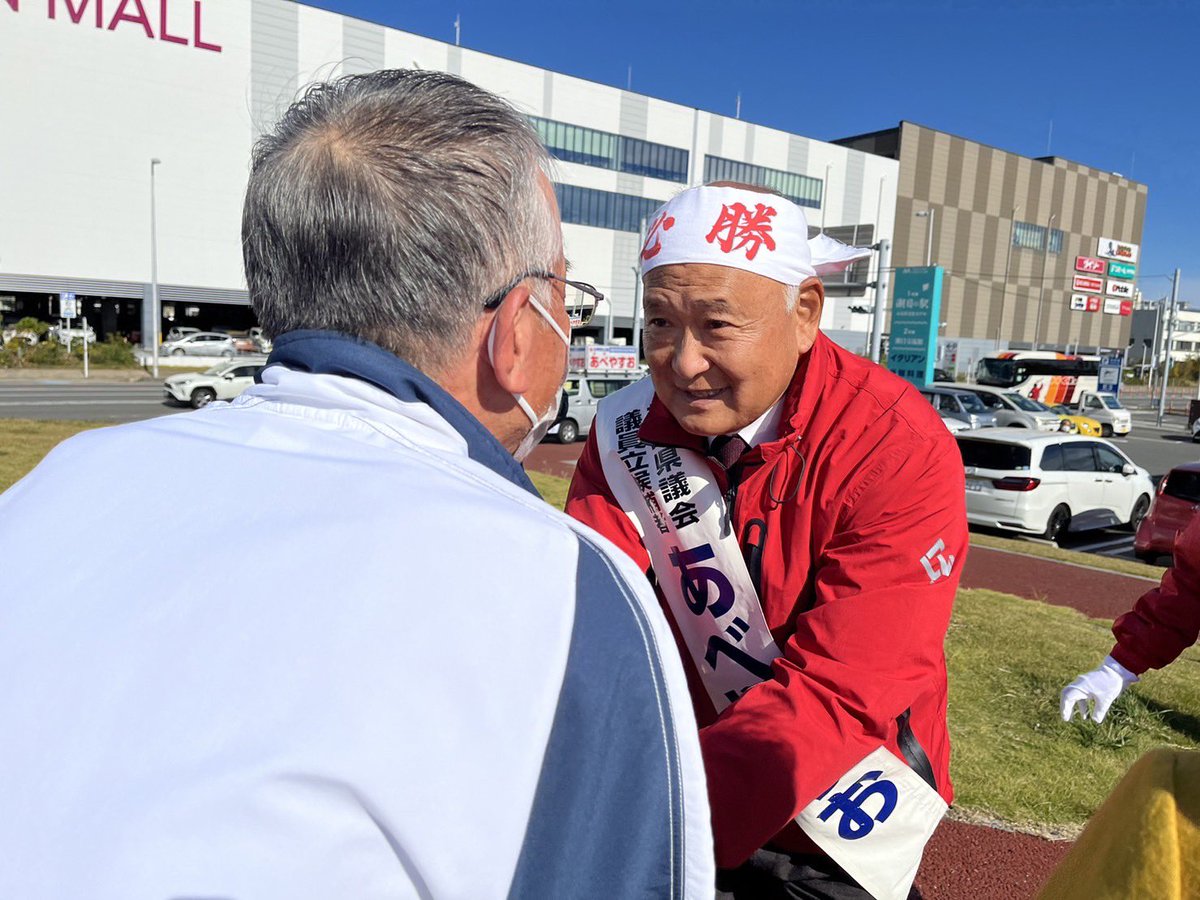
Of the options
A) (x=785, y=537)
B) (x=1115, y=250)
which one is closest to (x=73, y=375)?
(x=785, y=537)

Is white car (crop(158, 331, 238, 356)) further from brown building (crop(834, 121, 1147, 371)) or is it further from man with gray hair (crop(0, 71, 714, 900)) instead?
brown building (crop(834, 121, 1147, 371))

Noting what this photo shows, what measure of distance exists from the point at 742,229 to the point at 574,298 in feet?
1.92

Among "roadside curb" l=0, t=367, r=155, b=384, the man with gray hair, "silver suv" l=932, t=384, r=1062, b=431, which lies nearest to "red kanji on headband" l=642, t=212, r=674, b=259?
the man with gray hair

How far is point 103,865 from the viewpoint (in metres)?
0.72

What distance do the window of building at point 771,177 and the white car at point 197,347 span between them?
91.7ft

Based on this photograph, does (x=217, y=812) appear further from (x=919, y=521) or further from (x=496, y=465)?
(x=919, y=521)

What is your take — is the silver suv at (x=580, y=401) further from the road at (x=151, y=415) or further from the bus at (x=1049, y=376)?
the bus at (x=1049, y=376)

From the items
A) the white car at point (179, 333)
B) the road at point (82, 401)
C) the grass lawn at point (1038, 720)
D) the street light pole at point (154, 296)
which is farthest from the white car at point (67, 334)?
the grass lawn at point (1038, 720)

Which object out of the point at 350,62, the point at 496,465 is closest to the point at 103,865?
the point at 496,465

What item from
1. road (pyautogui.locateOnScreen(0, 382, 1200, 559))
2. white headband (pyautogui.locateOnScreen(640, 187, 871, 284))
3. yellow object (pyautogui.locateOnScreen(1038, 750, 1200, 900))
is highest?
white headband (pyautogui.locateOnScreen(640, 187, 871, 284))

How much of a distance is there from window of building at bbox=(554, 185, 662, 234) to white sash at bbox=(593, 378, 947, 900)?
47.0 metres

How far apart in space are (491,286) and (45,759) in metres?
0.72

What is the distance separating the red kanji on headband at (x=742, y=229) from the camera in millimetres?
1900

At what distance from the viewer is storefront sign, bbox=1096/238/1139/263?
246ft
